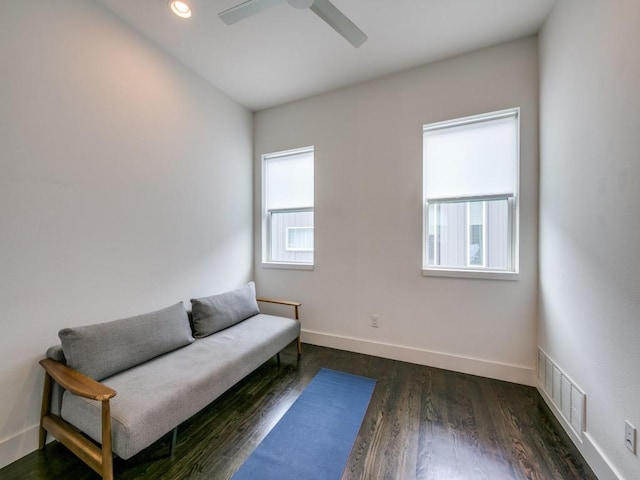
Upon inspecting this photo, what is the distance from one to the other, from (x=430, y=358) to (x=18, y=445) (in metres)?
3.12

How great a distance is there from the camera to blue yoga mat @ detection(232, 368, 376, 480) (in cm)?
143

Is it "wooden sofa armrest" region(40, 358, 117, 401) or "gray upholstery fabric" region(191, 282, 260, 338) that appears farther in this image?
"gray upholstery fabric" region(191, 282, 260, 338)

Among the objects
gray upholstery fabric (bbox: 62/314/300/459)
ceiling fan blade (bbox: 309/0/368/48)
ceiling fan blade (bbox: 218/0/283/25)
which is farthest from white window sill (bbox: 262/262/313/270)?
ceiling fan blade (bbox: 218/0/283/25)

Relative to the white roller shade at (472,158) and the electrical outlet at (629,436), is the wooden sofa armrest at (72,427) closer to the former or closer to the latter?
the electrical outlet at (629,436)

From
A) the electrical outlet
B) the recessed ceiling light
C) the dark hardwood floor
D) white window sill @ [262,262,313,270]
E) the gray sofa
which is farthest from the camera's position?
white window sill @ [262,262,313,270]

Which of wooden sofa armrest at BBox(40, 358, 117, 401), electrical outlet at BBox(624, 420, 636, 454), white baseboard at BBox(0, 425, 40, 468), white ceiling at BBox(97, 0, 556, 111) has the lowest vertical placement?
white baseboard at BBox(0, 425, 40, 468)

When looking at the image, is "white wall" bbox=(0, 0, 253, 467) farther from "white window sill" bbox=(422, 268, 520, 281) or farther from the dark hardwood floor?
"white window sill" bbox=(422, 268, 520, 281)

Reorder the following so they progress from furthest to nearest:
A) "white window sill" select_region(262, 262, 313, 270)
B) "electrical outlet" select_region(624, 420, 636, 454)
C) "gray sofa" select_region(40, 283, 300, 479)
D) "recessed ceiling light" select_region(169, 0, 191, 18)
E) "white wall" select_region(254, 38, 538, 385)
A: "white window sill" select_region(262, 262, 313, 270)
"white wall" select_region(254, 38, 538, 385)
"recessed ceiling light" select_region(169, 0, 191, 18)
"gray sofa" select_region(40, 283, 300, 479)
"electrical outlet" select_region(624, 420, 636, 454)

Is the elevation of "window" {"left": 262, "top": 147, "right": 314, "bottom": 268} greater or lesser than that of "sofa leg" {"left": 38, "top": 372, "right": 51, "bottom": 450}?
greater

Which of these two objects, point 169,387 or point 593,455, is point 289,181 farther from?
point 593,455

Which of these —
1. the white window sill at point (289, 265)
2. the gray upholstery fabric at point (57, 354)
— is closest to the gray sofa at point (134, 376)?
the gray upholstery fabric at point (57, 354)

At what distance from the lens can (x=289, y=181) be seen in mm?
3404

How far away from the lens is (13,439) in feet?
4.90

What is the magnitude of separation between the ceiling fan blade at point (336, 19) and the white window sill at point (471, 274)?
2085 mm
